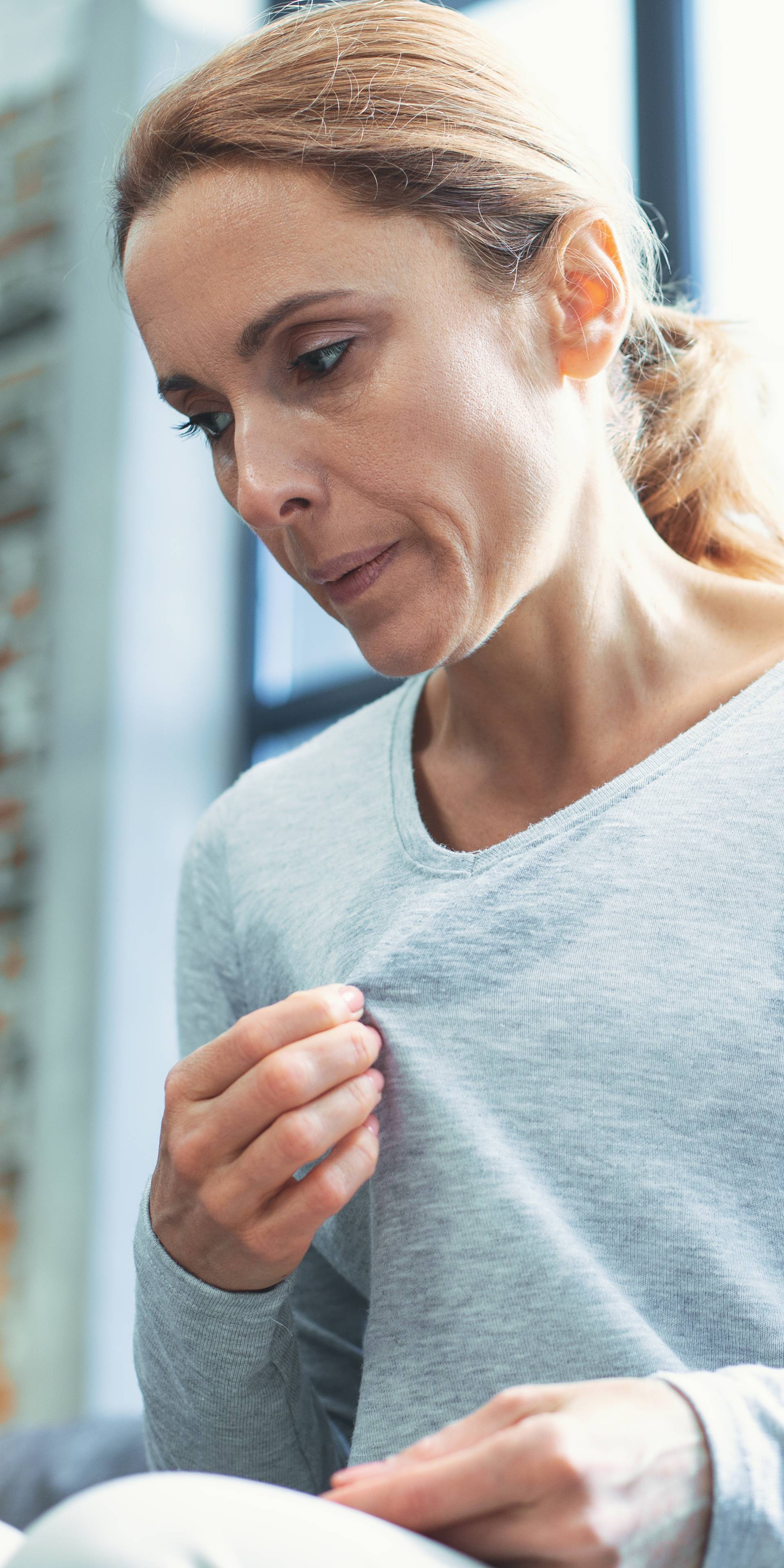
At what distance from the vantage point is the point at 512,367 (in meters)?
0.99

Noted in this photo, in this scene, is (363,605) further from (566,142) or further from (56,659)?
(56,659)

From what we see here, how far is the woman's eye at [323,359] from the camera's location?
947 millimetres

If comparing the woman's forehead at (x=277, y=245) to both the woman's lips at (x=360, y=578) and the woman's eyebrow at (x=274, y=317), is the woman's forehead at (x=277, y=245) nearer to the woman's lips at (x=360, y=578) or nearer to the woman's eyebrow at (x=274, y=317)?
the woman's eyebrow at (x=274, y=317)

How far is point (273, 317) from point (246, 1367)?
67 cm

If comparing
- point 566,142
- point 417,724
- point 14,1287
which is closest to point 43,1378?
point 14,1287

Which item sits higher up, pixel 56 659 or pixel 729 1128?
pixel 729 1128

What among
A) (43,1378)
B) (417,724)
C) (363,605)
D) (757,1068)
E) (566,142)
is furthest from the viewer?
(43,1378)

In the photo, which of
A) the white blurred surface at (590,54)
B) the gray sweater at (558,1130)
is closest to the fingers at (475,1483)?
the gray sweater at (558,1130)

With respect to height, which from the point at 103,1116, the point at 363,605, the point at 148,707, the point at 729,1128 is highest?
the point at 363,605

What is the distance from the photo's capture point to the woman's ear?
3.42 ft

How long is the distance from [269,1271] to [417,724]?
1.68 feet

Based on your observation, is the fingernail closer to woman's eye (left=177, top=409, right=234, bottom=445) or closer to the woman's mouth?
the woman's mouth

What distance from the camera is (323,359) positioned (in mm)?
951

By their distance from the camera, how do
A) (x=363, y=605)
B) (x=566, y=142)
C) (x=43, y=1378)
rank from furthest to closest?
(x=43, y=1378), (x=566, y=142), (x=363, y=605)
